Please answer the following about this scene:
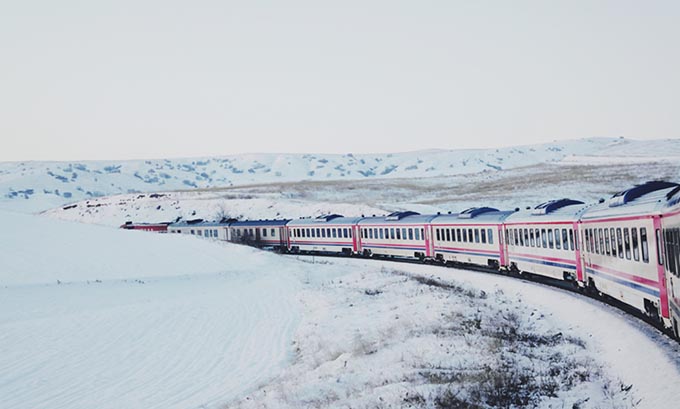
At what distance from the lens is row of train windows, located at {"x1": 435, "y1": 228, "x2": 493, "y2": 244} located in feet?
102

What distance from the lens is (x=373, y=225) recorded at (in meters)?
44.1

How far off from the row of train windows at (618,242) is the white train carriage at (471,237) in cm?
931

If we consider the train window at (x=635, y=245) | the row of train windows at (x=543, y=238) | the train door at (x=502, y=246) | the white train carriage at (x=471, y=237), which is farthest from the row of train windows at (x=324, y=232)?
the train window at (x=635, y=245)

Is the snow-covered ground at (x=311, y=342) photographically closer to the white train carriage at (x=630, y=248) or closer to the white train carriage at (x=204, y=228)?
the white train carriage at (x=630, y=248)

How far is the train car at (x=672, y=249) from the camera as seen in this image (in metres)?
12.0

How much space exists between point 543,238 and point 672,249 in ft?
42.0

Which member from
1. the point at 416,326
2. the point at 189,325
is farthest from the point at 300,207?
the point at 416,326

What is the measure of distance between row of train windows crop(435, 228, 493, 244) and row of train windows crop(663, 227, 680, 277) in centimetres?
1762

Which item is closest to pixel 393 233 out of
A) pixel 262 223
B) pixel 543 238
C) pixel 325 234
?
pixel 325 234

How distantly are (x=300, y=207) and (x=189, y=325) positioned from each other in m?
68.4

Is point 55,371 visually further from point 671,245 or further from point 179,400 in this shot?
point 671,245

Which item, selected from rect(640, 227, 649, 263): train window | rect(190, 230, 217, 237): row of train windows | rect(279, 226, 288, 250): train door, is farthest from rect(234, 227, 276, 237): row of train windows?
rect(640, 227, 649, 263): train window

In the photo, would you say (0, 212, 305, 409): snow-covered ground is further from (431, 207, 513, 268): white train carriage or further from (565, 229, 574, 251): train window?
(565, 229, 574, 251): train window

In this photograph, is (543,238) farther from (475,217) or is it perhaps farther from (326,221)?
(326,221)
